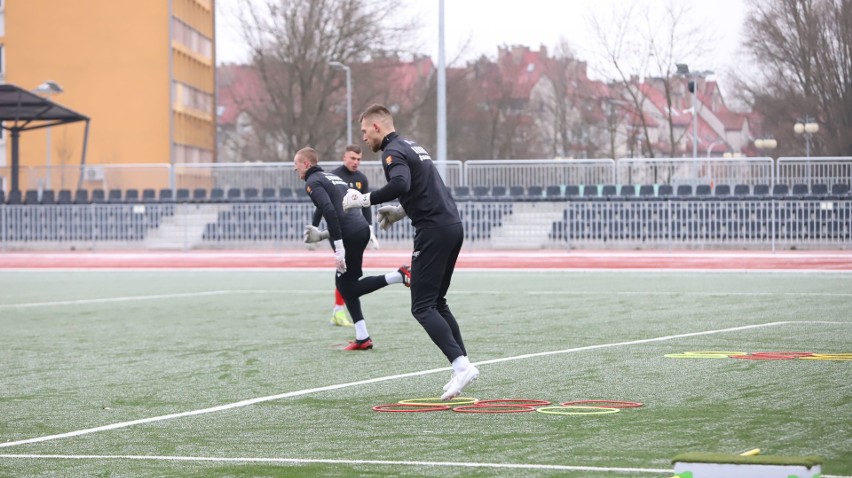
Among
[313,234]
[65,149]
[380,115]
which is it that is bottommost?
[313,234]

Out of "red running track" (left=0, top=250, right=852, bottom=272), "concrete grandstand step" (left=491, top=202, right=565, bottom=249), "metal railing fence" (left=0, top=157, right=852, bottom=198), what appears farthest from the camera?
"metal railing fence" (left=0, top=157, right=852, bottom=198)

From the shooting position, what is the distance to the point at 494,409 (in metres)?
8.30

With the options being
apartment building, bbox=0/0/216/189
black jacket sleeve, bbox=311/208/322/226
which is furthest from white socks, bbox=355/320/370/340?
apartment building, bbox=0/0/216/189

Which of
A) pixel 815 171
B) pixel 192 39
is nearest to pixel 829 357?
pixel 815 171

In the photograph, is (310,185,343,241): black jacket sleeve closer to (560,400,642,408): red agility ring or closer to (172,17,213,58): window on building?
(560,400,642,408): red agility ring

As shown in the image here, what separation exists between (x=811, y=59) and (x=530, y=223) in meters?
21.7

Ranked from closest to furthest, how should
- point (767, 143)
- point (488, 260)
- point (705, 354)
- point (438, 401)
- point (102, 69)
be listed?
point (438, 401) → point (705, 354) → point (488, 260) → point (767, 143) → point (102, 69)

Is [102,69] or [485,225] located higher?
[102,69]

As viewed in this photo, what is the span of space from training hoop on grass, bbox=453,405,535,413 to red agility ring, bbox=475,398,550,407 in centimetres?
5

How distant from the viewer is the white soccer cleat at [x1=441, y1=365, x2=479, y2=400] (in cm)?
875

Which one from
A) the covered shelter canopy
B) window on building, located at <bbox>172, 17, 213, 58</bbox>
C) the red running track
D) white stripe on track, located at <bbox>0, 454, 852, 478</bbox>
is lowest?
white stripe on track, located at <bbox>0, 454, 852, 478</bbox>

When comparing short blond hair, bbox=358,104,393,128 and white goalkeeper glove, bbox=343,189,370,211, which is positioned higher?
short blond hair, bbox=358,104,393,128

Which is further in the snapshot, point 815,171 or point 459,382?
point 815,171

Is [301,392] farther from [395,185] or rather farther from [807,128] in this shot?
[807,128]
